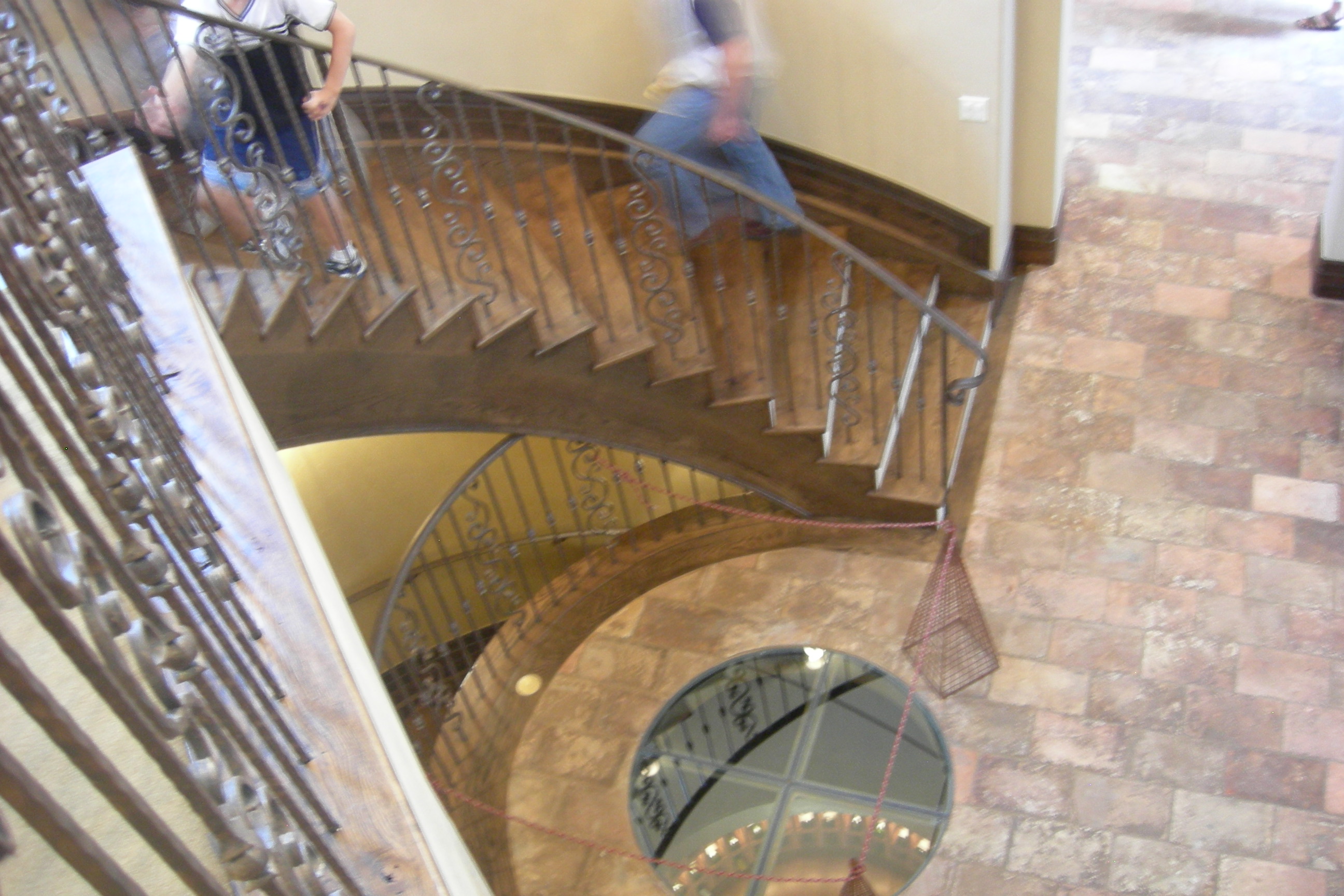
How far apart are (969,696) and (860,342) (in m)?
1.76

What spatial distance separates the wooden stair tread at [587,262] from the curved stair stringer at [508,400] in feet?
0.35

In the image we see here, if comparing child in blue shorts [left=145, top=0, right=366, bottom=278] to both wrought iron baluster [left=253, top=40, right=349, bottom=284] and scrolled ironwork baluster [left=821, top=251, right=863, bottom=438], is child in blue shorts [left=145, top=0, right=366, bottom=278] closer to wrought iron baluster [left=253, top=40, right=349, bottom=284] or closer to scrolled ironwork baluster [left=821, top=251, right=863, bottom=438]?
wrought iron baluster [left=253, top=40, right=349, bottom=284]

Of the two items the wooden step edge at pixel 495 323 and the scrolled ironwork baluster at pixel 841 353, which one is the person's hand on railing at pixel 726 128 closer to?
the scrolled ironwork baluster at pixel 841 353

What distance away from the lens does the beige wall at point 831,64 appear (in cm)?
548

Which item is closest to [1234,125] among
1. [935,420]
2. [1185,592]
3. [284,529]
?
[935,420]

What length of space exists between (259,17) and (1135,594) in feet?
12.8

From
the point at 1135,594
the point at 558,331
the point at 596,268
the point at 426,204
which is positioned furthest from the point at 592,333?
the point at 1135,594

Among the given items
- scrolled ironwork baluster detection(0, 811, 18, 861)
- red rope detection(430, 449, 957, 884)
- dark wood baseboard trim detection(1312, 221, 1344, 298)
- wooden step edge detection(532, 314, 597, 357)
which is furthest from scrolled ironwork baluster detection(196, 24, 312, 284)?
dark wood baseboard trim detection(1312, 221, 1344, 298)

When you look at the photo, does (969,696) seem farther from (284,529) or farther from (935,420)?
(284,529)

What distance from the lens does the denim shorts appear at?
4.09 m

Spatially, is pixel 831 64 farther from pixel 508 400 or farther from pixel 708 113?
pixel 508 400

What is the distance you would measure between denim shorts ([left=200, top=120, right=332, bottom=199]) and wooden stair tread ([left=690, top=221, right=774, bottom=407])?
1518 millimetres

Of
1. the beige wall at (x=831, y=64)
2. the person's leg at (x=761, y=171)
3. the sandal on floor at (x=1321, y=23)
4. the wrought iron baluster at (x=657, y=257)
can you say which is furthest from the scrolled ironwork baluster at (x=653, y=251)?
the sandal on floor at (x=1321, y=23)

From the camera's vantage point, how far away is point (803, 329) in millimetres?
5660
